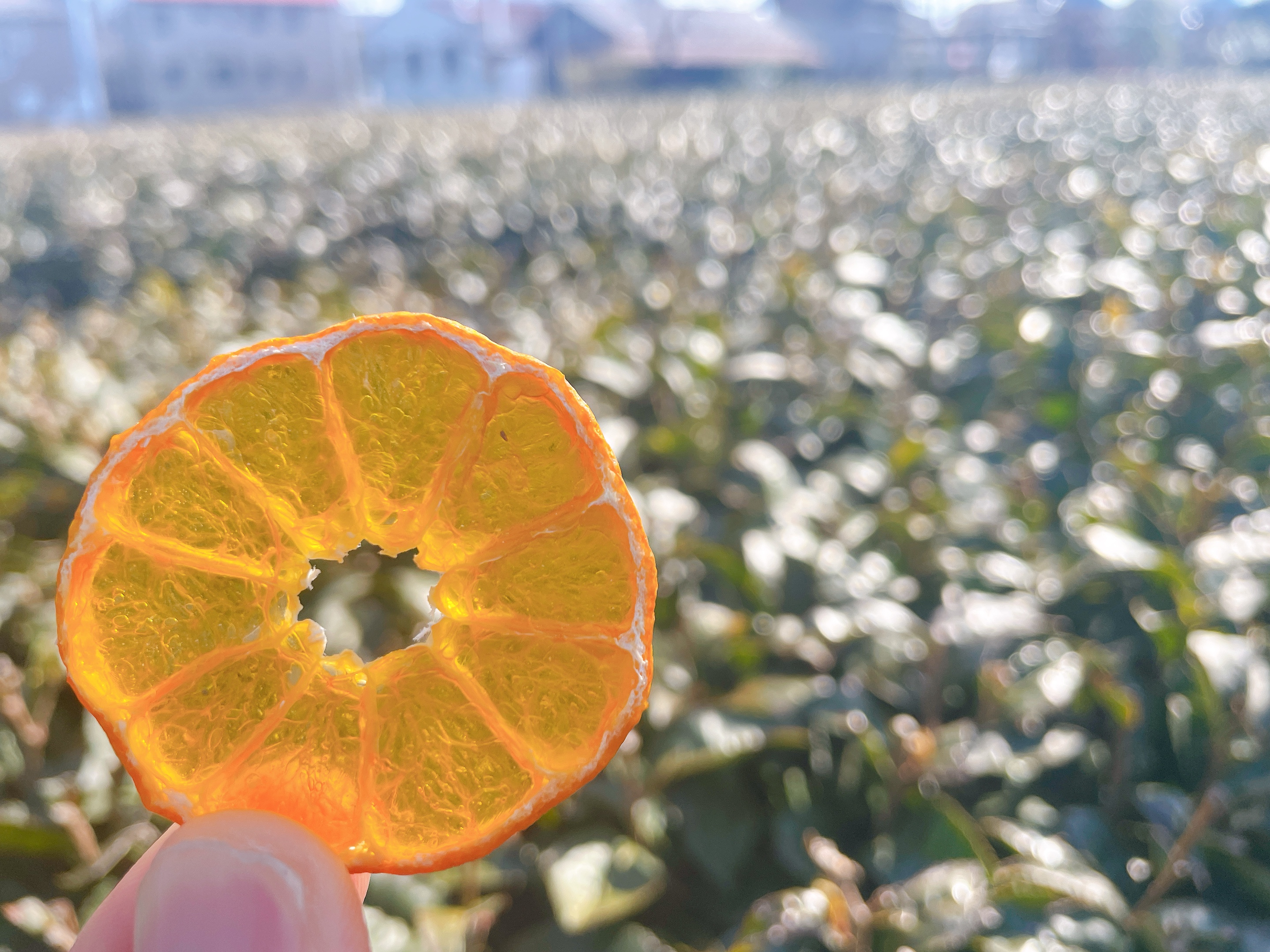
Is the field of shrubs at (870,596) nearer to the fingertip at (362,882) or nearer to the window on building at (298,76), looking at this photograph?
the fingertip at (362,882)

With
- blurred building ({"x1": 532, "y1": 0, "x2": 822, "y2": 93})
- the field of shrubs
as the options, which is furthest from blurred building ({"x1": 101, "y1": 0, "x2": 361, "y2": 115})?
the field of shrubs

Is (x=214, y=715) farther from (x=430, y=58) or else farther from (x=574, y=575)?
(x=430, y=58)

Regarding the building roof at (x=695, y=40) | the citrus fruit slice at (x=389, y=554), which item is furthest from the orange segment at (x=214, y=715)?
the building roof at (x=695, y=40)

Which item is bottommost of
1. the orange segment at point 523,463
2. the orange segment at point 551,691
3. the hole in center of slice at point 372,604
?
the hole in center of slice at point 372,604

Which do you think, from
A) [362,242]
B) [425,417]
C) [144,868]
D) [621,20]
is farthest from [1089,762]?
[621,20]

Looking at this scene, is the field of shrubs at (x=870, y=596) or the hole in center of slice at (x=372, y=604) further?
the hole in center of slice at (x=372, y=604)

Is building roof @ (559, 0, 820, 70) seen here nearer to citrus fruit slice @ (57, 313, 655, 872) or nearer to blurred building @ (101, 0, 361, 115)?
blurred building @ (101, 0, 361, 115)

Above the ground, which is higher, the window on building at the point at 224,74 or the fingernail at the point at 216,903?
the fingernail at the point at 216,903
